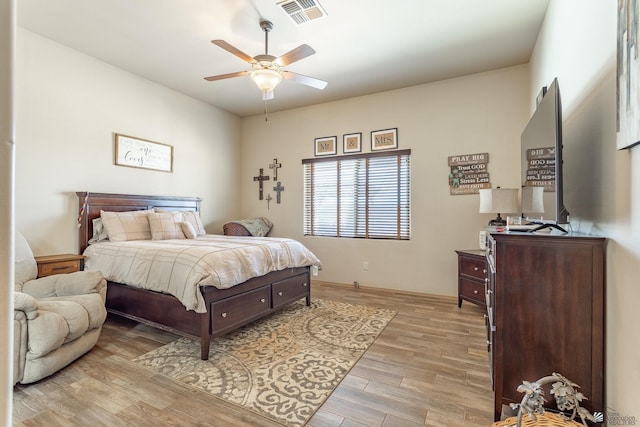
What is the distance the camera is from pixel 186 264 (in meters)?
2.43

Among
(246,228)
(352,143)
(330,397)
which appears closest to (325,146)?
(352,143)

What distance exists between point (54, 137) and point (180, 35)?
175 cm

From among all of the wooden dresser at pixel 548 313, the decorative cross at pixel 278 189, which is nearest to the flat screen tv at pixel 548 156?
the wooden dresser at pixel 548 313

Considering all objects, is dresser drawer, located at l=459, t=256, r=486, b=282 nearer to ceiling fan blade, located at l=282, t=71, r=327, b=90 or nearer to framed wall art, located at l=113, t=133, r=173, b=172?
ceiling fan blade, located at l=282, t=71, r=327, b=90

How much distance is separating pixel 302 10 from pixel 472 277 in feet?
10.6

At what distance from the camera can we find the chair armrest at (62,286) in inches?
97.5

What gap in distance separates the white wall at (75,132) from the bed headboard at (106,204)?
0.09 meters

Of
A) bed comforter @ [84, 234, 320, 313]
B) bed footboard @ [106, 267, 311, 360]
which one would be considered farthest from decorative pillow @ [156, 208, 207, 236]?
bed footboard @ [106, 267, 311, 360]

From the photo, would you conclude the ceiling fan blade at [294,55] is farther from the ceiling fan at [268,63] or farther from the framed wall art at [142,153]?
the framed wall art at [142,153]

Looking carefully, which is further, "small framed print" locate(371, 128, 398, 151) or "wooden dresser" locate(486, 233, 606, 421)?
"small framed print" locate(371, 128, 398, 151)

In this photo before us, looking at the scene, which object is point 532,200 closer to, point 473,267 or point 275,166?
point 473,267

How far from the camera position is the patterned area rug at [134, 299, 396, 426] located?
6.17 feet

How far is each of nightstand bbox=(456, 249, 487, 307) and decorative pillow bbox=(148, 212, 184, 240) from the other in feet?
11.3

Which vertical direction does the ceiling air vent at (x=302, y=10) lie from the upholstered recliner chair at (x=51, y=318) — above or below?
above
